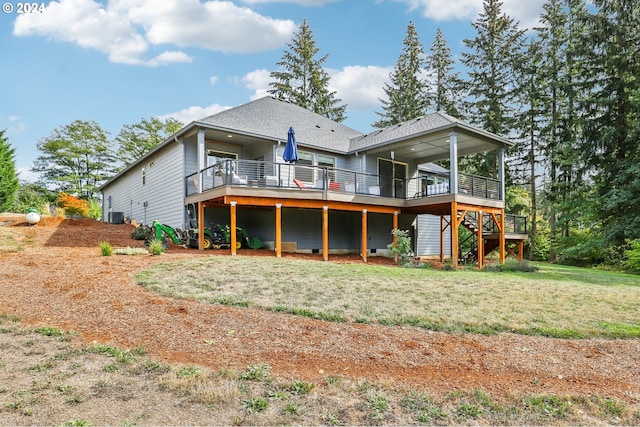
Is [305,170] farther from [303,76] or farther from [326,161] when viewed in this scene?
[303,76]

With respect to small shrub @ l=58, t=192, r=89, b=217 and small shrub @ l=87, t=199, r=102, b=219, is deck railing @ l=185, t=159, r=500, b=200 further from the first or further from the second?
small shrub @ l=87, t=199, r=102, b=219

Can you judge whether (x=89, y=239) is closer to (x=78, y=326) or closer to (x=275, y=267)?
(x=275, y=267)

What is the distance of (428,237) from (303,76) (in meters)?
18.8

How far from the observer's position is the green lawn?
19.0 ft

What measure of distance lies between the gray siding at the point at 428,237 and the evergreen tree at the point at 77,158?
29699 mm

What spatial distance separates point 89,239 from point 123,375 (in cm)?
1132

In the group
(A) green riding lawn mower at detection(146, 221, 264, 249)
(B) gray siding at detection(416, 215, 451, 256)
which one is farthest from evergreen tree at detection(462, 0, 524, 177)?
(A) green riding lawn mower at detection(146, 221, 264, 249)

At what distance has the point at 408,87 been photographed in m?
33.0

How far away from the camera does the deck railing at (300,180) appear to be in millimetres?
13109

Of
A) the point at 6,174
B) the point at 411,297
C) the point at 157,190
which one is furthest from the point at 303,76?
the point at 411,297

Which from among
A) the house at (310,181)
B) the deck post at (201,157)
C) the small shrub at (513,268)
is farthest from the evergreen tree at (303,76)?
the small shrub at (513,268)

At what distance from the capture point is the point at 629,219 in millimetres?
16906

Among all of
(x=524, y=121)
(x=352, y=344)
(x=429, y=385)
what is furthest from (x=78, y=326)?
(x=524, y=121)

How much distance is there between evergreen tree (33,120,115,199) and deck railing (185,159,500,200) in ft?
87.1
